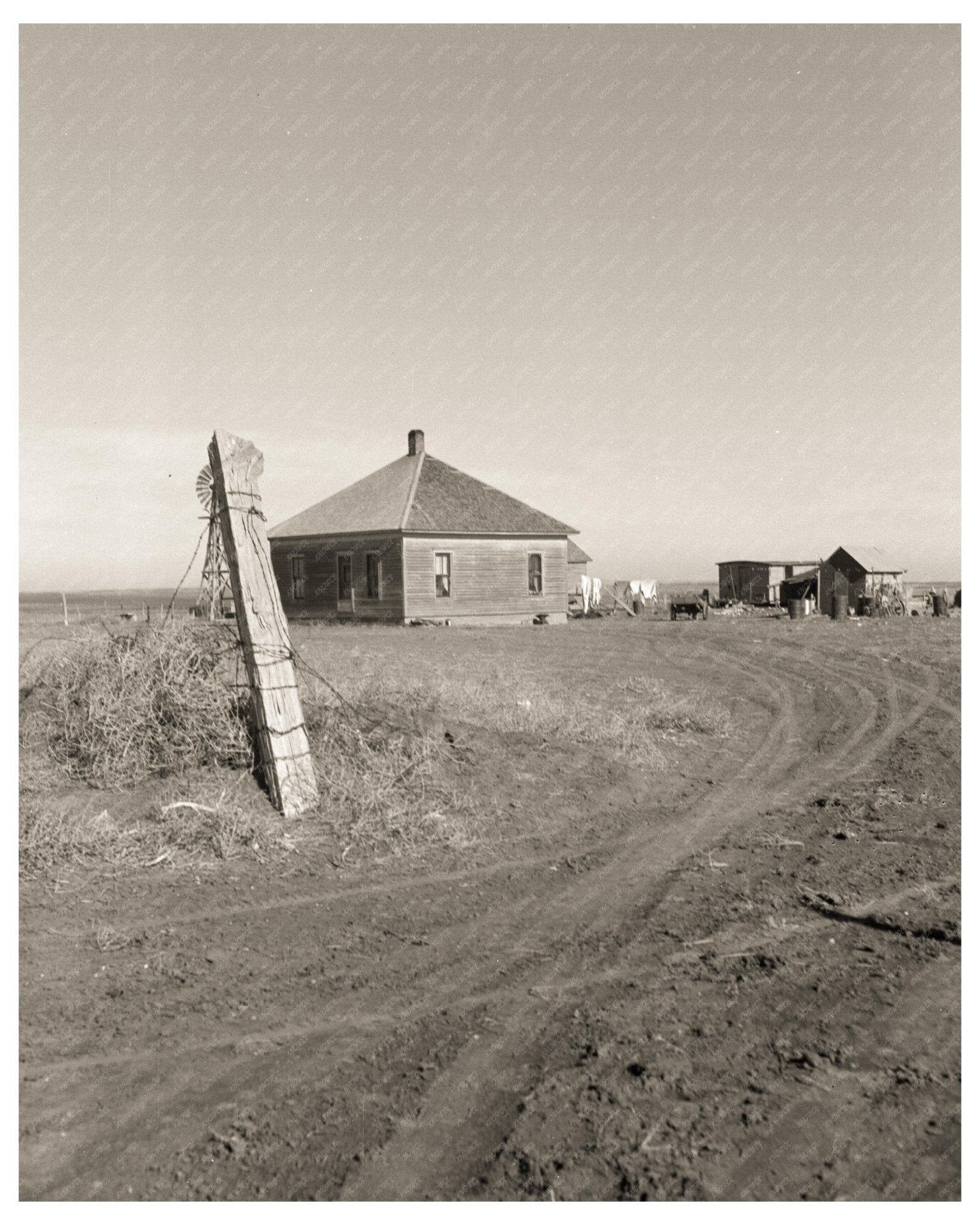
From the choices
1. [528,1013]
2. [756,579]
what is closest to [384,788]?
[528,1013]

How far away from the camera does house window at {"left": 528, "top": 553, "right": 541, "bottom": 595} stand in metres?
32.2

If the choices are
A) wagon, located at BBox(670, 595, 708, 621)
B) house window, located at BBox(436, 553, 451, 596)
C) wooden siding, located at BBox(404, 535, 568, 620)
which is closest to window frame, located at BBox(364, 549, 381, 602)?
wooden siding, located at BBox(404, 535, 568, 620)

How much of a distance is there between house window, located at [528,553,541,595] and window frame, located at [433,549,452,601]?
3201 mm

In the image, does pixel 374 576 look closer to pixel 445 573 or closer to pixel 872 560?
pixel 445 573

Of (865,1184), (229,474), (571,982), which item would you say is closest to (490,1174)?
(865,1184)

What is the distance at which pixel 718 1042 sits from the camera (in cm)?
373

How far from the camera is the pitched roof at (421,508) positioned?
30000mm

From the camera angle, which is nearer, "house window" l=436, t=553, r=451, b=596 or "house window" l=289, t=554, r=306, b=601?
"house window" l=436, t=553, r=451, b=596

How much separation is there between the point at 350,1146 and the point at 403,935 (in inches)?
75.7

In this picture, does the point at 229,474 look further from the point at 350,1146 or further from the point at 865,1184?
the point at 865,1184

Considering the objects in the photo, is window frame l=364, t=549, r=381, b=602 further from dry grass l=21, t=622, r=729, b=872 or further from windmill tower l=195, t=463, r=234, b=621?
windmill tower l=195, t=463, r=234, b=621

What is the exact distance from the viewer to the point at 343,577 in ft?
102

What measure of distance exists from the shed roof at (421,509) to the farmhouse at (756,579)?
54.5 feet

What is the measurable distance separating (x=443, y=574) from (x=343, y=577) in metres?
3.38
